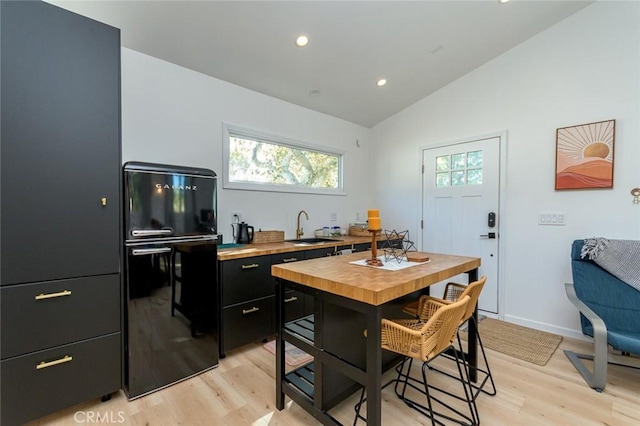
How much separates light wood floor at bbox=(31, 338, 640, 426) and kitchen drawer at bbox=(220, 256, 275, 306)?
0.57 metres

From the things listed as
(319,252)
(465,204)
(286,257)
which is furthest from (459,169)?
(286,257)

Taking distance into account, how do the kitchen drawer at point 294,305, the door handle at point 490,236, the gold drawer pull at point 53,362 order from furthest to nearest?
1. the door handle at point 490,236
2. the kitchen drawer at point 294,305
3. the gold drawer pull at point 53,362

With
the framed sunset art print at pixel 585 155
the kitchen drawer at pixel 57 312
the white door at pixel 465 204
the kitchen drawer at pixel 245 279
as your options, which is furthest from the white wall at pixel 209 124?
the framed sunset art print at pixel 585 155

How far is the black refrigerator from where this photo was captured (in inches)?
74.7

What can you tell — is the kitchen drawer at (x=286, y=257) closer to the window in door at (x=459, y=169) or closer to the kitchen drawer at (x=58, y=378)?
the kitchen drawer at (x=58, y=378)


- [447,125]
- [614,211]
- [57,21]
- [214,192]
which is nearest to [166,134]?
[214,192]

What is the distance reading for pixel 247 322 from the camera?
252 cm

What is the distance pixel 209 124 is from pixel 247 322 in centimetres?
197

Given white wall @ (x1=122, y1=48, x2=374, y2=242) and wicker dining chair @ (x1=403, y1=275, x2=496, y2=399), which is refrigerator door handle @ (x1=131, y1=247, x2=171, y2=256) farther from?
wicker dining chair @ (x1=403, y1=275, x2=496, y2=399)

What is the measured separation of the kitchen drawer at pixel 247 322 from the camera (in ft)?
7.86

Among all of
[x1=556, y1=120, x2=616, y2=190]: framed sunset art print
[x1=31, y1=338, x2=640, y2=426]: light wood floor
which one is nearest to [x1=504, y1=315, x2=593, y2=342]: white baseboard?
[x1=31, y1=338, x2=640, y2=426]: light wood floor

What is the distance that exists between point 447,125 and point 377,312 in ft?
10.7

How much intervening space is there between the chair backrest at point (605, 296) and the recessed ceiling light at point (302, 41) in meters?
3.05

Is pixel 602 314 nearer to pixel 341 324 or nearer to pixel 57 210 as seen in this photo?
pixel 341 324
